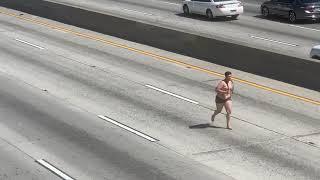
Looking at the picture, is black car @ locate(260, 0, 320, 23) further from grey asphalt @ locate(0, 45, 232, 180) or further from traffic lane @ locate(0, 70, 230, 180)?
grey asphalt @ locate(0, 45, 232, 180)

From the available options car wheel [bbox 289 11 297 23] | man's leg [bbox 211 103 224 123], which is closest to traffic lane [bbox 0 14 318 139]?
man's leg [bbox 211 103 224 123]

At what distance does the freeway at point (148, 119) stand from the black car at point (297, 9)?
1139 cm

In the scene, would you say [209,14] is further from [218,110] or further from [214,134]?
[214,134]

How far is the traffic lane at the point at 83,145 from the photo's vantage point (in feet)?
49.5

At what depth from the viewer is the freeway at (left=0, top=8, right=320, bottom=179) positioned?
15.7m

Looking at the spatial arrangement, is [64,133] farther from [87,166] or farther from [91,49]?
[91,49]

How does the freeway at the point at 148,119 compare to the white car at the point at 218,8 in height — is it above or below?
above

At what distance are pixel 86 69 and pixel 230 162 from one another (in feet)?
41.6

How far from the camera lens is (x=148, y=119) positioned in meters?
19.8

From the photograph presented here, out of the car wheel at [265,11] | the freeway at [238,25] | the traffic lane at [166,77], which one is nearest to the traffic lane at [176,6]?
the freeway at [238,25]

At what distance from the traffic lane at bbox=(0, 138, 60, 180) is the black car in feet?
83.7

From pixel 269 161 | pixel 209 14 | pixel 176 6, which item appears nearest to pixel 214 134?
pixel 269 161

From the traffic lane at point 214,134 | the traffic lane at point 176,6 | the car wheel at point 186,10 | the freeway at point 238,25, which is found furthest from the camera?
the car wheel at point 186,10

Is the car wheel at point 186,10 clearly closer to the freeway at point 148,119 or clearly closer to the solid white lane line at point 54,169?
the freeway at point 148,119
